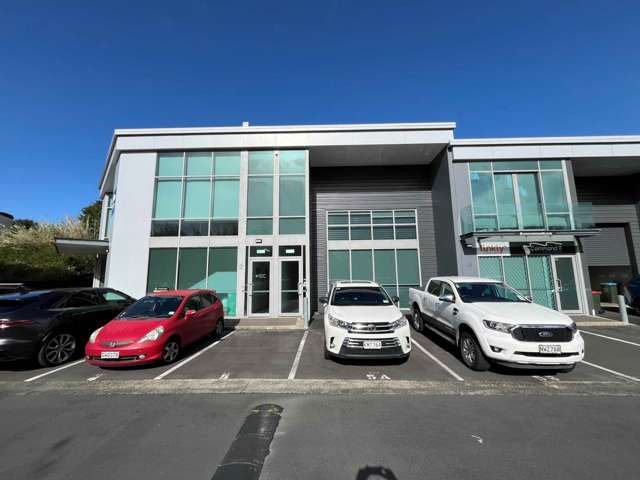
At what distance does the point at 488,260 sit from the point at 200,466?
12.9 metres

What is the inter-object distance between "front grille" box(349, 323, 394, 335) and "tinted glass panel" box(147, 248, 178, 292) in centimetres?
969

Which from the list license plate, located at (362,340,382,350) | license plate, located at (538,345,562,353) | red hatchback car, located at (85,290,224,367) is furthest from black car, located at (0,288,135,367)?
license plate, located at (538,345,562,353)

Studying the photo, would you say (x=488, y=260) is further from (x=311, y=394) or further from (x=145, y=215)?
(x=145, y=215)

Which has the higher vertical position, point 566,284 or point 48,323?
point 566,284

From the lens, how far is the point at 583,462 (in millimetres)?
2857

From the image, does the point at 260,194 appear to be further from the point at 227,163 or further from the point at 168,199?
the point at 168,199

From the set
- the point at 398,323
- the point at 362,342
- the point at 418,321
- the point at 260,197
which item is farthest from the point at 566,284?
the point at 260,197

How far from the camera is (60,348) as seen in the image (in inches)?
Answer: 250

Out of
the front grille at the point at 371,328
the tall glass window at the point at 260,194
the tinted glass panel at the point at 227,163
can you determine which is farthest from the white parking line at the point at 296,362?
the tinted glass panel at the point at 227,163

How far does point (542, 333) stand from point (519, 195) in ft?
33.1

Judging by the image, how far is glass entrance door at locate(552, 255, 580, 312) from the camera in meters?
11.9

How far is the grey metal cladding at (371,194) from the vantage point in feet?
45.9

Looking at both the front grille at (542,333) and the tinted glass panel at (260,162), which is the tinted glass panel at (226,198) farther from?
the front grille at (542,333)

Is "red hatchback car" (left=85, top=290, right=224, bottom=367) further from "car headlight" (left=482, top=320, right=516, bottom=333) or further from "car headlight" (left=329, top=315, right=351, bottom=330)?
"car headlight" (left=482, top=320, right=516, bottom=333)
